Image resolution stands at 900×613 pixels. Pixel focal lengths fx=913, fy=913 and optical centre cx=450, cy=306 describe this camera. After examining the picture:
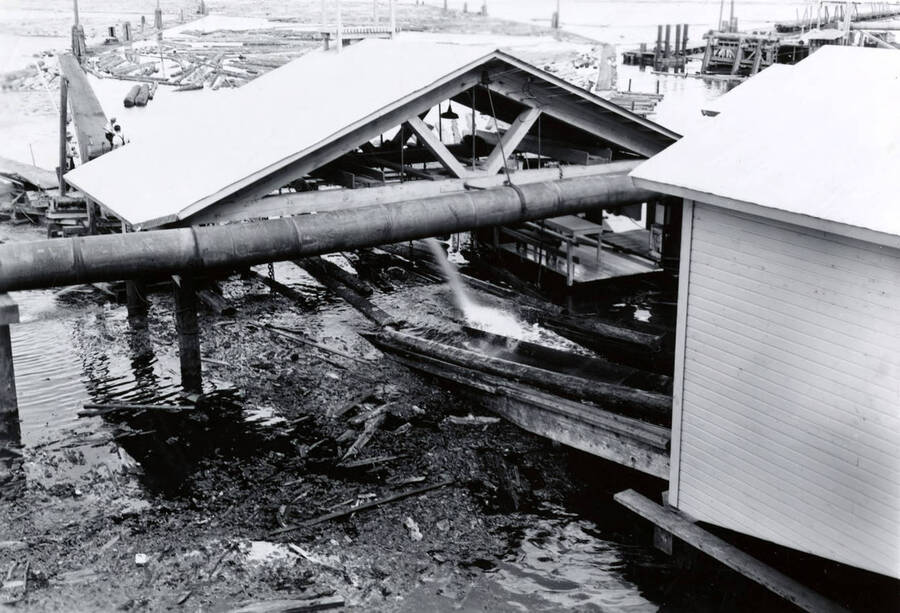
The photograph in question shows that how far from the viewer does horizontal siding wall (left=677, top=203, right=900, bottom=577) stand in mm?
8625

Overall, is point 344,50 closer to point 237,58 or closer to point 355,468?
point 355,468

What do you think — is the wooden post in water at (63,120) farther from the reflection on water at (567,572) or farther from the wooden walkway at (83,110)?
the reflection on water at (567,572)

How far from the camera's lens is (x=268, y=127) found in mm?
16375

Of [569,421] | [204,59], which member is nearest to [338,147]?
[569,421]

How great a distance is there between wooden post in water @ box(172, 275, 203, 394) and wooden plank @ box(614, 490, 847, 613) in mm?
7581

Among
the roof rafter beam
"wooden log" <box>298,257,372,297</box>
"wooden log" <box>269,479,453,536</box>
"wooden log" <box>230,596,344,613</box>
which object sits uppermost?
the roof rafter beam

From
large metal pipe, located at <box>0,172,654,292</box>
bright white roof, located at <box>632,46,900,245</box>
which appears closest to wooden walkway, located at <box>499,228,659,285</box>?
large metal pipe, located at <box>0,172,654,292</box>

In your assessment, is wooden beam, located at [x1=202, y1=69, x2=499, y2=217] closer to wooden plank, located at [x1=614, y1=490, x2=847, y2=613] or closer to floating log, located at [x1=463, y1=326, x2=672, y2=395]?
floating log, located at [x1=463, y1=326, x2=672, y2=395]

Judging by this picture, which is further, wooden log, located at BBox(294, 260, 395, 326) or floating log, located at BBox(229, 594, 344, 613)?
wooden log, located at BBox(294, 260, 395, 326)

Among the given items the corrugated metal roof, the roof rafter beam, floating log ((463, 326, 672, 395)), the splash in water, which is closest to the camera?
floating log ((463, 326, 672, 395))

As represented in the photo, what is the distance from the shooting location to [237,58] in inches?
2982

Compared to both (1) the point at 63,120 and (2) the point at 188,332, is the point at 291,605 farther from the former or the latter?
(1) the point at 63,120

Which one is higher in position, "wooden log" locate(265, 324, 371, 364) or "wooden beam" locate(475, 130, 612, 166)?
"wooden beam" locate(475, 130, 612, 166)

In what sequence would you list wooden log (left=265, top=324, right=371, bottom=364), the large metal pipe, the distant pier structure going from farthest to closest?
the distant pier structure
wooden log (left=265, top=324, right=371, bottom=364)
the large metal pipe
